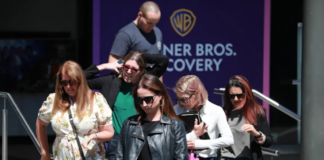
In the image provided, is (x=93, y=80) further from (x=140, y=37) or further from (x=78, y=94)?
(x=140, y=37)

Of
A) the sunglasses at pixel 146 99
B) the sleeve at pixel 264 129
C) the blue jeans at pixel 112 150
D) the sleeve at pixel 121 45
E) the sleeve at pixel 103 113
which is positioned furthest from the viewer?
the sleeve at pixel 121 45

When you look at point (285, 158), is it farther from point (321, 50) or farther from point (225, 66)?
point (321, 50)

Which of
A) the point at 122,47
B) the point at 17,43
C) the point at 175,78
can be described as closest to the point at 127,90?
the point at 122,47

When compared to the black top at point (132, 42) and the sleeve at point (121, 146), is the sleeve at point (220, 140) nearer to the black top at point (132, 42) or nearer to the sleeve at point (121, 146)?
the sleeve at point (121, 146)

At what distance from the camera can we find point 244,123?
467 centimetres

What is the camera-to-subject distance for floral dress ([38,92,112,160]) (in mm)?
4082

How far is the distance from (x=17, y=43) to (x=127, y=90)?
11.7 ft

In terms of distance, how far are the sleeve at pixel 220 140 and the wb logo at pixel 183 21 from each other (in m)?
3.43

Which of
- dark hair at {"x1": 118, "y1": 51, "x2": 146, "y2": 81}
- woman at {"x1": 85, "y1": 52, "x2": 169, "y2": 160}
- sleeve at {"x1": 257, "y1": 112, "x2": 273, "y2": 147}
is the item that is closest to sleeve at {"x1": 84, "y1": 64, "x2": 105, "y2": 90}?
woman at {"x1": 85, "y1": 52, "x2": 169, "y2": 160}

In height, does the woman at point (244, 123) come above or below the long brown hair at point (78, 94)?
below

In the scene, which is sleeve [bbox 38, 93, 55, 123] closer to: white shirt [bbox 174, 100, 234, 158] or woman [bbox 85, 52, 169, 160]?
woman [bbox 85, 52, 169, 160]

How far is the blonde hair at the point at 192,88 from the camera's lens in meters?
4.18

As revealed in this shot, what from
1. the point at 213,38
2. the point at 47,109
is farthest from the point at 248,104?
the point at 213,38

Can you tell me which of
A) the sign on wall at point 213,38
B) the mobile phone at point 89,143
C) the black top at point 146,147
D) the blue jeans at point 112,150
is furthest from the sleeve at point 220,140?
the sign on wall at point 213,38
